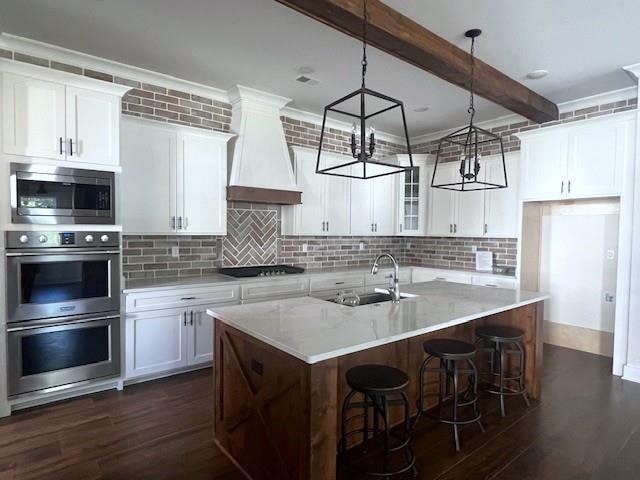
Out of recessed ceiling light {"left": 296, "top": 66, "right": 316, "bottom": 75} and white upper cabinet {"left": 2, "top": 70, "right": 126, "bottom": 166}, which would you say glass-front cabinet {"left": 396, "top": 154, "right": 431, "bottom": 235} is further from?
white upper cabinet {"left": 2, "top": 70, "right": 126, "bottom": 166}

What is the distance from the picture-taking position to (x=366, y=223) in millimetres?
5445

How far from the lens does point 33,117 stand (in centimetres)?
282

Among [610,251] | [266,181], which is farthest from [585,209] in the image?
[266,181]

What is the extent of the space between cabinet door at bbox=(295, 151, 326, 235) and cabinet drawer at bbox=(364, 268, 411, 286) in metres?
0.90

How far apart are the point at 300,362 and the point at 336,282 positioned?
304 cm

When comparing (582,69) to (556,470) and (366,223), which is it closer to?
(366,223)

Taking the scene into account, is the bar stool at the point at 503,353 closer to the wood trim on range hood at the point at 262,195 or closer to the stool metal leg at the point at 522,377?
the stool metal leg at the point at 522,377

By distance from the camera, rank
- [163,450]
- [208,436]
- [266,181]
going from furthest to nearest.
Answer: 1. [266,181]
2. [208,436]
3. [163,450]

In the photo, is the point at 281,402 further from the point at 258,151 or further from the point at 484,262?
the point at 484,262

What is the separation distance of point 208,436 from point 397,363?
4.69ft

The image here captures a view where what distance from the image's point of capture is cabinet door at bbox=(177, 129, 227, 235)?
12.4 ft

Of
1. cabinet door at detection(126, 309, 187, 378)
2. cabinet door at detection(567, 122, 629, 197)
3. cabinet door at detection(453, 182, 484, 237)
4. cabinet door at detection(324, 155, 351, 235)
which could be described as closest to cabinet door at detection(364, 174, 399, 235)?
cabinet door at detection(324, 155, 351, 235)

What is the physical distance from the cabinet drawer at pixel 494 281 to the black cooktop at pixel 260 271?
7.58ft

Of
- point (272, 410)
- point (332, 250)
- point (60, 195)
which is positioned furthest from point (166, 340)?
point (332, 250)
